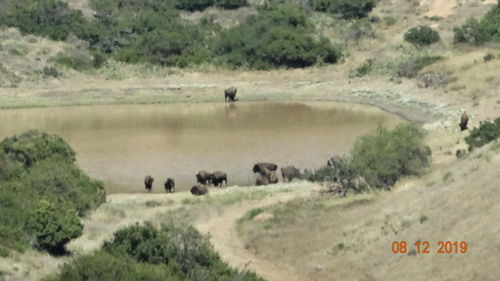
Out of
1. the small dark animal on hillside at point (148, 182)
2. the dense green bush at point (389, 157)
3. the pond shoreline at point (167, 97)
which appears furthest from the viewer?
the pond shoreline at point (167, 97)

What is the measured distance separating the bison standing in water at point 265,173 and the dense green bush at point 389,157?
18.2 feet

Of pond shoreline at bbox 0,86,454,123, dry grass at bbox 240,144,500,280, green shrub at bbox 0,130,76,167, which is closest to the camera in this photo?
dry grass at bbox 240,144,500,280

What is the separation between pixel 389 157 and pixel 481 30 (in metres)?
43.5

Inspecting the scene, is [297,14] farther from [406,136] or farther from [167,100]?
[406,136]

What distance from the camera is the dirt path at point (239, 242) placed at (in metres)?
32.1

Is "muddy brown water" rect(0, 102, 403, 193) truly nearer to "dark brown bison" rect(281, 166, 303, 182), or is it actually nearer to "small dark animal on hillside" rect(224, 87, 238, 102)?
"small dark animal on hillside" rect(224, 87, 238, 102)

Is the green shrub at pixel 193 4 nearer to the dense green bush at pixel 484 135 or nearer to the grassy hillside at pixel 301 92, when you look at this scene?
the grassy hillside at pixel 301 92

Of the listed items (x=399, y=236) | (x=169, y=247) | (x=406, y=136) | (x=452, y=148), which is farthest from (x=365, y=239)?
(x=452, y=148)

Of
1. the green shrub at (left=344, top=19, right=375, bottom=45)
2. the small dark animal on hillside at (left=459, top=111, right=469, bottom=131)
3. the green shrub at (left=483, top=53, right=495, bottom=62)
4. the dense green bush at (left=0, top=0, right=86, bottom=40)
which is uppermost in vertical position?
the dense green bush at (left=0, top=0, right=86, bottom=40)

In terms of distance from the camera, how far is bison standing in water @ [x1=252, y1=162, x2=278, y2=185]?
156 ft

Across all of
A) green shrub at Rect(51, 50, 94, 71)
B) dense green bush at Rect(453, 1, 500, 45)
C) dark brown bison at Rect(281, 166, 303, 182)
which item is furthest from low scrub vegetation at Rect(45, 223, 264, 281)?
dense green bush at Rect(453, 1, 500, 45)

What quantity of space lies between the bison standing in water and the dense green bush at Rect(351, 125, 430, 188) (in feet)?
18.2
